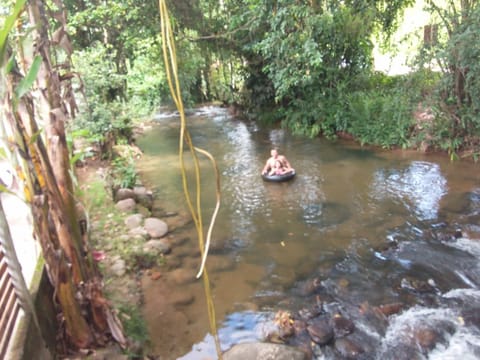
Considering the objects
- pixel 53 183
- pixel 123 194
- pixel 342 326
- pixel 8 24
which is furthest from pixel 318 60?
pixel 8 24

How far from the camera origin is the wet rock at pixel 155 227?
251 inches

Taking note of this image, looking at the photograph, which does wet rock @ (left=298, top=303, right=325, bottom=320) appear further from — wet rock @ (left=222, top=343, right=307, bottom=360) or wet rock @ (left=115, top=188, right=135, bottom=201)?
wet rock @ (left=115, top=188, right=135, bottom=201)

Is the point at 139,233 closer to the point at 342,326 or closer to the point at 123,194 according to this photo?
the point at 123,194

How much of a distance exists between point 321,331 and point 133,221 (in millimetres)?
3775

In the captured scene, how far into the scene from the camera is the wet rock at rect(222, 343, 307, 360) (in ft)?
12.4

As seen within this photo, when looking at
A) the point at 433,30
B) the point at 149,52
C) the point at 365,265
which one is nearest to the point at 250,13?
the point at 149,52

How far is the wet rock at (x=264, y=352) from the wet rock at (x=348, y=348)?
406 millimetres

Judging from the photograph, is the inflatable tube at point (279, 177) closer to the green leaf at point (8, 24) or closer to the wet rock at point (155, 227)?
the wet rock at point (155, 227)

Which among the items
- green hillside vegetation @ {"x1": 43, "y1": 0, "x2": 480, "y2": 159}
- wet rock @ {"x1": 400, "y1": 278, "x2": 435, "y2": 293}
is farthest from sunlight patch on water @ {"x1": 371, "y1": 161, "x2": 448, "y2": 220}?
wet rock @ {"x1": 400, "y1": 278, "x2": 435, "y2": 293}

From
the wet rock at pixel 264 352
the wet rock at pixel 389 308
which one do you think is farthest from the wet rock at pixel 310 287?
the wet rock at pixel 264 352

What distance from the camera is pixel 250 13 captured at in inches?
479

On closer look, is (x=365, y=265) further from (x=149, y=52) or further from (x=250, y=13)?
(x=149, y=52)

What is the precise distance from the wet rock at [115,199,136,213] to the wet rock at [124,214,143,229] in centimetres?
33

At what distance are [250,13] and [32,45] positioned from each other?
10.9 m
